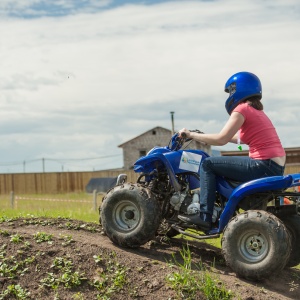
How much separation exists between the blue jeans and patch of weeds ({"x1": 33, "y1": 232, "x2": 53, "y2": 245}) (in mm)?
1845

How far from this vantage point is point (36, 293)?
22.3 feet

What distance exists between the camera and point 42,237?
782 cm

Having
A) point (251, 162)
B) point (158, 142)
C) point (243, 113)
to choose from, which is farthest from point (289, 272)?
point (158, 142)

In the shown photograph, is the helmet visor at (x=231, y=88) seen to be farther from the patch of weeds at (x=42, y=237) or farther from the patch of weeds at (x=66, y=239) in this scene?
the patch of weeds at (x=42, y=237)

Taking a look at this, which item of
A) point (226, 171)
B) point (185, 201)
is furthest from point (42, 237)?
point (226, 171)

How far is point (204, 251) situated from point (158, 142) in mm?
49829

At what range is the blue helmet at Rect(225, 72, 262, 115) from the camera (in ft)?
25.2

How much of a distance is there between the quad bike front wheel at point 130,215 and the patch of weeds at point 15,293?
1.50 metres

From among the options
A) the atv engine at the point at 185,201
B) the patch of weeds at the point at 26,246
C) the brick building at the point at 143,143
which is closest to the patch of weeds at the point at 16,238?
the patch of weeds at the point at 26,246

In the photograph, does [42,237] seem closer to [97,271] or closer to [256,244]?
[97,271]

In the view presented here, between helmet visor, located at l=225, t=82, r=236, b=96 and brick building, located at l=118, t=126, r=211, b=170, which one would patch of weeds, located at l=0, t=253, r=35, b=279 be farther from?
brick building, located at l=118, t=126, r=211, b=170

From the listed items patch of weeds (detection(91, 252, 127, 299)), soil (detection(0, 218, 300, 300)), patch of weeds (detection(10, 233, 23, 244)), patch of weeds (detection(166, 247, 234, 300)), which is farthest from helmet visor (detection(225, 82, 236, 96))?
patch of weeds (detection(10, 233, 23, 244))

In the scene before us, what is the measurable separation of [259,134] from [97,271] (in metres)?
2.41

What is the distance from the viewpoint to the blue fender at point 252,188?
23.5 ft
